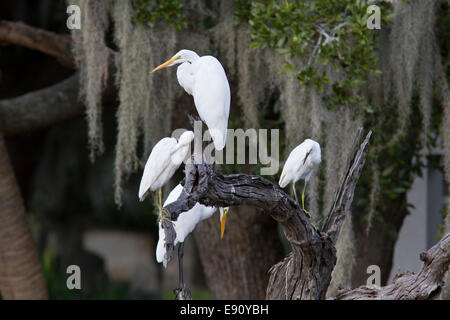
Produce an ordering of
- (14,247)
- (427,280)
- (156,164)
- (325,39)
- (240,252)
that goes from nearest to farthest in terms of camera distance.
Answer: (427,280) → (156,164) → (325,39) → (14,247) → (240,252)

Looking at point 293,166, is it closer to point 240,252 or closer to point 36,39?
point 240,252

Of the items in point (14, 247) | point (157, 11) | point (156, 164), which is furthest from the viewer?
point (14, 247)

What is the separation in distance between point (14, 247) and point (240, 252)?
1229 millimetres

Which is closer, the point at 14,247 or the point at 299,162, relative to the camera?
the point at 299,162

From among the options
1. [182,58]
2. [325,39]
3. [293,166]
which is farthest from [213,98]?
[325,39]

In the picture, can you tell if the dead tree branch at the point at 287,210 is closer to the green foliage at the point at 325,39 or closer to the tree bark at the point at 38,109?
the green foliage at the point at 325,39

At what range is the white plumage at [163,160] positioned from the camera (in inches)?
83.4

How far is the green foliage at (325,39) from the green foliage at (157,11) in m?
0.36

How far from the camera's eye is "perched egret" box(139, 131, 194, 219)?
212 cm

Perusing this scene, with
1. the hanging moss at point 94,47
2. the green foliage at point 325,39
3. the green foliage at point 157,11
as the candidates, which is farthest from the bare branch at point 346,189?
the hanging moss at point 94,47

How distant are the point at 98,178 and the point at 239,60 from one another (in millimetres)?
2491

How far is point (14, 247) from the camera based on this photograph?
3.51 metres

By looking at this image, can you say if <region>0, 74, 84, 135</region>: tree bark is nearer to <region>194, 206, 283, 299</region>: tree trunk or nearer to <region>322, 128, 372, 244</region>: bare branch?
<region>194, 206, 283, 299</region>: tree trunk

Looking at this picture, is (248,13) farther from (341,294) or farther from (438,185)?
(438,185)
